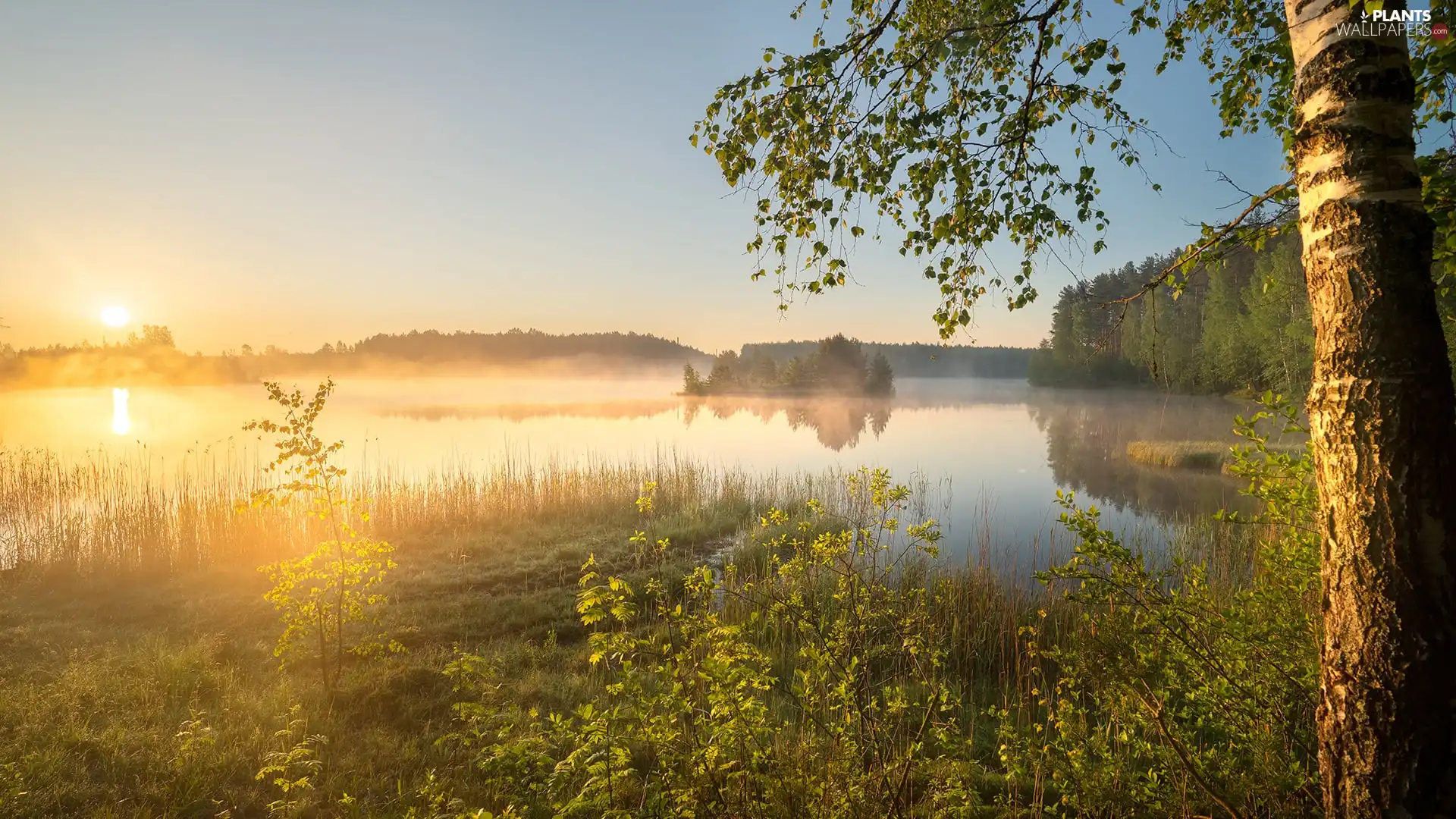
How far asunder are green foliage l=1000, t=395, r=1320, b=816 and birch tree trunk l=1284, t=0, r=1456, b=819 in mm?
738

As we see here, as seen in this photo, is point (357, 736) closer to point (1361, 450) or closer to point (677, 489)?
point (1361, 450)

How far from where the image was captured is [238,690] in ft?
17.8

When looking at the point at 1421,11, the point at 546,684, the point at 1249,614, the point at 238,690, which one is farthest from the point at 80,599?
the point at 1421,11

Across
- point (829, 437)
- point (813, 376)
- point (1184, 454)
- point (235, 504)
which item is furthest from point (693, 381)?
point (235, 504)

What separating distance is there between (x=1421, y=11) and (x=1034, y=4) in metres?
1.98

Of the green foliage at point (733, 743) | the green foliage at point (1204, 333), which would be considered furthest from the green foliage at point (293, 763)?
the green foliage at point (1204, 333)

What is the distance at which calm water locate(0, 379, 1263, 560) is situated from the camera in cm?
1748

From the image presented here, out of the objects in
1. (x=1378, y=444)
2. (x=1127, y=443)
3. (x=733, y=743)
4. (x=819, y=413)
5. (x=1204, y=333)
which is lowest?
(x=1127, y=443)

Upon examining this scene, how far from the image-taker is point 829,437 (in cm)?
3588

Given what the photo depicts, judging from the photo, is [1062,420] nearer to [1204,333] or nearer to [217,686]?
[1204,333]

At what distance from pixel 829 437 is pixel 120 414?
52030 mm

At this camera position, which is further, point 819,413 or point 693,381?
point 693,381

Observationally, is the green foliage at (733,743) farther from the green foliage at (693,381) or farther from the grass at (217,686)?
the green foliage at (693,381)

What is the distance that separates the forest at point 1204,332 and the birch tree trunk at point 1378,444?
1621mm
